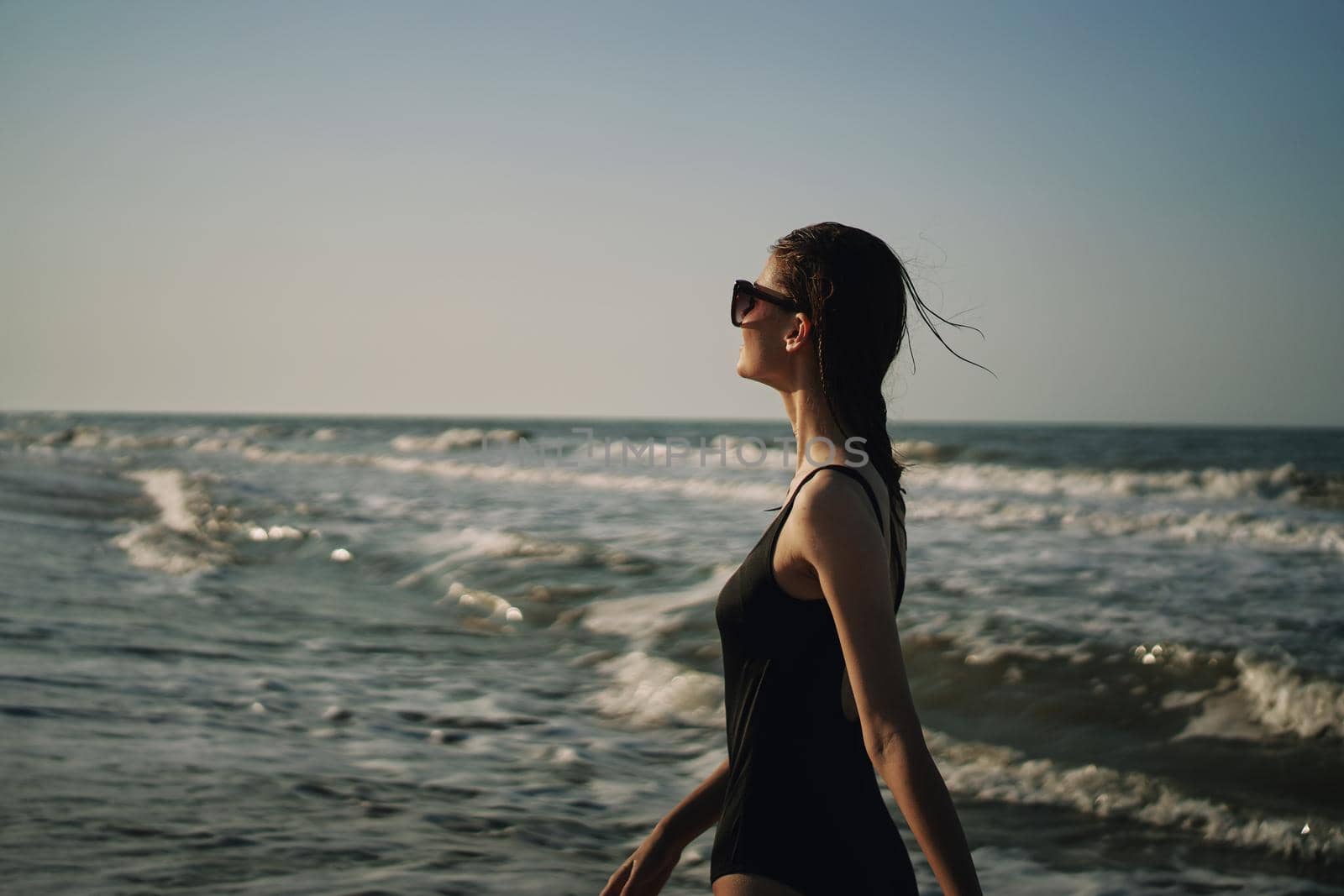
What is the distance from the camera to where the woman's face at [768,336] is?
2.11 metres

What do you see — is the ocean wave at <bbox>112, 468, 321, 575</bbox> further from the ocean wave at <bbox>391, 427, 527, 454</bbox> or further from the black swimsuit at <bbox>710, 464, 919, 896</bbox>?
the ocean wave at <bbox>391, 427, 527, 454</bbox>

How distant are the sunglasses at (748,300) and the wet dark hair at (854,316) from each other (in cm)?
3

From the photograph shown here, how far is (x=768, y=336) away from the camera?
2133 mm

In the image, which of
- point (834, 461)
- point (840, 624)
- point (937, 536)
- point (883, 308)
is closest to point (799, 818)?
point (840, 624)

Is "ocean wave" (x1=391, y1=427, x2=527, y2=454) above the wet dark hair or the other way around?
the other way around

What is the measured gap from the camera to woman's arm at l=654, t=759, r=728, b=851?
226cm

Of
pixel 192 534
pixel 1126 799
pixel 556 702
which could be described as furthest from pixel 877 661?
pixel 192 534

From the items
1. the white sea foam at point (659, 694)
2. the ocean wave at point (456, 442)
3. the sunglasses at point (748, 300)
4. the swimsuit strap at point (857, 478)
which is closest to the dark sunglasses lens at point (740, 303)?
the sunglasses at point (748, 300)

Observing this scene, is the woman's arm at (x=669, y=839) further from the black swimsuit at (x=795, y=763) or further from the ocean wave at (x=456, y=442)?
the ocean wave at (x=456, y=442)

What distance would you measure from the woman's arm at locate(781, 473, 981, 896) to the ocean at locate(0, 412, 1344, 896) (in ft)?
10.7

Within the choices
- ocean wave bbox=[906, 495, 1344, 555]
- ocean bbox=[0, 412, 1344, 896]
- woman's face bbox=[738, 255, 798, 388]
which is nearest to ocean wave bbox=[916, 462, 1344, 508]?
ocean wave bbox=[906, 495, 1344, 555]

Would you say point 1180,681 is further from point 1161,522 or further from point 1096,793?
point 1161,522

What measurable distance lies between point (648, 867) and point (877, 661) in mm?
814

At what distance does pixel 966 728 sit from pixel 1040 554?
6720 mm
